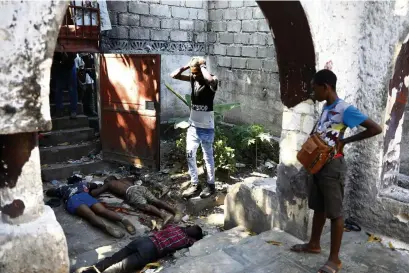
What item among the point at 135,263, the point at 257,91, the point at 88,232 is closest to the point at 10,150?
the point at 135,263

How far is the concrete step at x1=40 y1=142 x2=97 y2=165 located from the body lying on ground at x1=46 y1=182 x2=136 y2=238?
4.86ft

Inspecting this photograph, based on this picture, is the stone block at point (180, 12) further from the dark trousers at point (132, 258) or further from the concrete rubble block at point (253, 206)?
the dark trousers at point (132, 258)

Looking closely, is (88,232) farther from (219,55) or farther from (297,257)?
(219,55)

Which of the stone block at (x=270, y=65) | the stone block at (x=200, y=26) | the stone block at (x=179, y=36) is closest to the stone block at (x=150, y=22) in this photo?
the stone block at (x=179, y=36)

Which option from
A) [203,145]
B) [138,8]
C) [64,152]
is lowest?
[64,152]

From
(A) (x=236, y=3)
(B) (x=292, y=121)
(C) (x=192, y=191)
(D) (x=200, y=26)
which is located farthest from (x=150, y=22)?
(B) (x=292, y=121)

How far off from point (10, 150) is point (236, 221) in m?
2.89

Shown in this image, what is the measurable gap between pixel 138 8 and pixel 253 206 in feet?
17.3

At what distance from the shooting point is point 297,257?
310cm

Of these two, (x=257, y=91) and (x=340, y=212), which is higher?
(x=257, y=91)

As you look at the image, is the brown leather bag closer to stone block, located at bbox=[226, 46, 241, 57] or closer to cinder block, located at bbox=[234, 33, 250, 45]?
cinder block, located at bbox=[234, 33, 250, 45]

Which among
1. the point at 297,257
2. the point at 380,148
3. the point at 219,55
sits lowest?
the point at 297,257

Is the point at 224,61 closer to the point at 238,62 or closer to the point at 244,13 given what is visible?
the point at 238,62

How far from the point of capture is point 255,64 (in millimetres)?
7887
